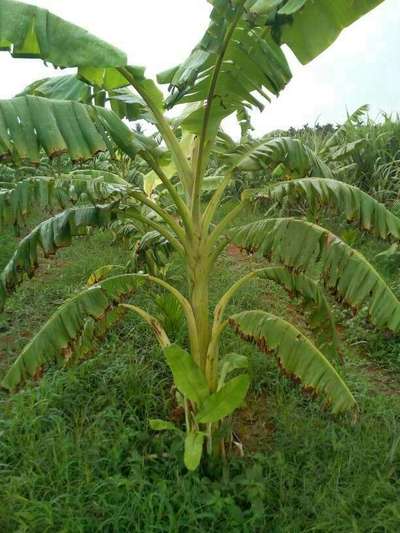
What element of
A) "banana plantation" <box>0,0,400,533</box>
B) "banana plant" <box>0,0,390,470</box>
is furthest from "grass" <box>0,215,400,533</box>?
"banana plant" <box>0,0,390,470</box>

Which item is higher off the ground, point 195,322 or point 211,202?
point 211,202

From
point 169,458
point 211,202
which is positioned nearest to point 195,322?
point 211,202

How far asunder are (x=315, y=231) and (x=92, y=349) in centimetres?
159

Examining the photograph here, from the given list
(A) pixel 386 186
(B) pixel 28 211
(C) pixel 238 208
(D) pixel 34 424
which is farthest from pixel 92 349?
(A) pixel 386 186

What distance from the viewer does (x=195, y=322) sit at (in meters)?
2.61

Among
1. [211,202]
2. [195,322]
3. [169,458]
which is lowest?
[169,458]

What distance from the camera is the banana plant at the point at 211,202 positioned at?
1.93m

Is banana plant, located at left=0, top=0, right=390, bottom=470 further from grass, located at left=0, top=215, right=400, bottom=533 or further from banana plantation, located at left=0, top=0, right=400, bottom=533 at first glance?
grass, located at left=0, top=215, right=400, bottom=533

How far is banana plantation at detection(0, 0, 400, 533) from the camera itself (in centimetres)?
202

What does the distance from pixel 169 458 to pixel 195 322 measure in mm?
758

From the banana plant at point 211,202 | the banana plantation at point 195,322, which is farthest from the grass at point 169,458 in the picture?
the banana plant at point 211,202

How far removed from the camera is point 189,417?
270 centimetres

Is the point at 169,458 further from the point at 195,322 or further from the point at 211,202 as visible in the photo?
the point at 211,202

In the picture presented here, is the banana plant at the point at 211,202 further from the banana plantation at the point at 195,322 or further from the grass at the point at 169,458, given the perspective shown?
the grass at the point at 169,458
